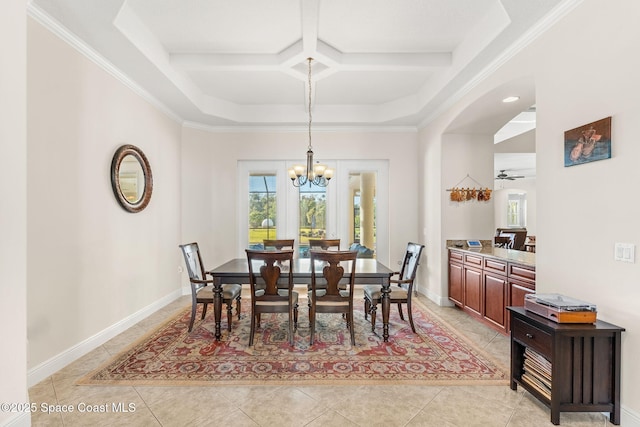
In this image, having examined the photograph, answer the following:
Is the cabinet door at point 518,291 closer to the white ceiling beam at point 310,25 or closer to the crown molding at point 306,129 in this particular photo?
the white ceiling beam at point 310,25

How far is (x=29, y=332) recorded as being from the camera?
239 cm

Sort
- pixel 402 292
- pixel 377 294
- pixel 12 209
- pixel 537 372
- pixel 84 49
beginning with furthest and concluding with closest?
1. pixel 402 292
2. pixel 377 294
3. pixel 84 49
4. pixel 537 372
5. pixel 12 209

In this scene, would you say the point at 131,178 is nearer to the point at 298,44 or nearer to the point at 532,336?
the point at 298,44

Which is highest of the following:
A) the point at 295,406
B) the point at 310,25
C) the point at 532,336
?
the point at 310,25

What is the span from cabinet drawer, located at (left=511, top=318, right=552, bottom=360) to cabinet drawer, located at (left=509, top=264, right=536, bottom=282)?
0.80m

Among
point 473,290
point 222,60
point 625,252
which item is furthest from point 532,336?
point 222,60

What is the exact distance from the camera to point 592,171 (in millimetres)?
2166

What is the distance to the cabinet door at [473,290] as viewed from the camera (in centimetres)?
379

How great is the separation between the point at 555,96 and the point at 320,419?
300 centimetres

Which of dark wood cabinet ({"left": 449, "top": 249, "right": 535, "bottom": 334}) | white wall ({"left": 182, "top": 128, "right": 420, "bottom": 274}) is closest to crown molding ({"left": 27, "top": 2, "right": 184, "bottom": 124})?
white wall ({"left": 182, "top": 128, "right": 420, "bottom": 274})

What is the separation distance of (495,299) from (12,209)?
4225mm

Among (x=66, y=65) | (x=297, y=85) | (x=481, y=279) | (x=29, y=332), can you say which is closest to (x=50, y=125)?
(x=66, y=65)

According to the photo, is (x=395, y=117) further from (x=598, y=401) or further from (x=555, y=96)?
(x=598, y=401)

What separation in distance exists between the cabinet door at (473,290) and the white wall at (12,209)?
164 inches
